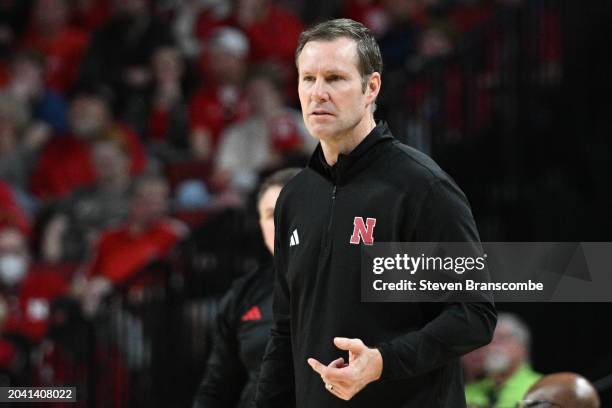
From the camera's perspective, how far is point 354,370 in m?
2.87

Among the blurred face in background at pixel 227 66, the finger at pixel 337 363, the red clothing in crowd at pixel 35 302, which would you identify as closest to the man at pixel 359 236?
the finger at pixel 337 363

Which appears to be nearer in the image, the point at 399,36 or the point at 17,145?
the point at 399,36

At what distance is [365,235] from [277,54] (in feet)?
25.3

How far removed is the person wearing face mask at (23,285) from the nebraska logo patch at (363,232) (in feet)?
18.5

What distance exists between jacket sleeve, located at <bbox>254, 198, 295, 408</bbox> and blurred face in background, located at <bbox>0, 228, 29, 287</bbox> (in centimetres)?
582

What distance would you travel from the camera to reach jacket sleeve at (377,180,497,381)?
9.62 feet

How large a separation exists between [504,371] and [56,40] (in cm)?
686

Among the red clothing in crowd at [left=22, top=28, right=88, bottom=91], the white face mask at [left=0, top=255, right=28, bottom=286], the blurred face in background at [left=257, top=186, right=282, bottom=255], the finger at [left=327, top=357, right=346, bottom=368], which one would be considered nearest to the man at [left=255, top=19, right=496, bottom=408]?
the finger at [left=327, top=357, right=346, bottom=368]

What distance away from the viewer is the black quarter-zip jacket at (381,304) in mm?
2979

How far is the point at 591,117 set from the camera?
7.75 m

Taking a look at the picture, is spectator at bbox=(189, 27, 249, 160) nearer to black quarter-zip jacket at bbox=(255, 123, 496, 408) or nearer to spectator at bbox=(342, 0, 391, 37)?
spectator at bbox=(342, 0, 391, 37)

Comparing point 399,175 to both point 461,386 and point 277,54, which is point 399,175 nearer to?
point 461,386

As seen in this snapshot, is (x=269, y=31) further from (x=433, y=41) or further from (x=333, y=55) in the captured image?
(x=333, y=55)

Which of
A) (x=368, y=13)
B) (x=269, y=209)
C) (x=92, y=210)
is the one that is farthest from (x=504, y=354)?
(x=368, y=13)
